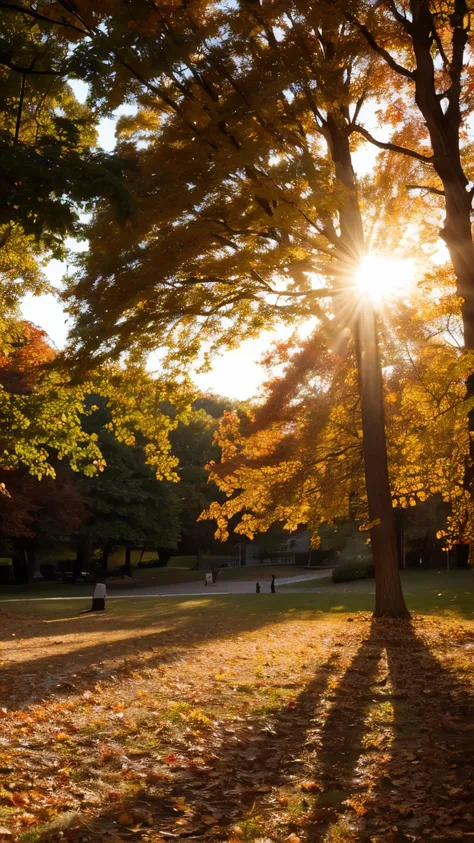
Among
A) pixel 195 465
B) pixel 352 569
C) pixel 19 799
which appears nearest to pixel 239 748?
pixel 19 799

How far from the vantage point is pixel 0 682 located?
9266 mm

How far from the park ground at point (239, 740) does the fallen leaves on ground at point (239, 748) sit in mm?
18

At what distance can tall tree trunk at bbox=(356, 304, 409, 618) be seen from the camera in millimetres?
16250

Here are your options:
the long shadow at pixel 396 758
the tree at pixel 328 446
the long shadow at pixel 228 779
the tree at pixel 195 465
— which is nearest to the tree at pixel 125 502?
the tree at pixel 195 465

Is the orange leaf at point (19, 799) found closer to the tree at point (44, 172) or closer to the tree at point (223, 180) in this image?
the tree at point (44, 172)

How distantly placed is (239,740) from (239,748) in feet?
0.86

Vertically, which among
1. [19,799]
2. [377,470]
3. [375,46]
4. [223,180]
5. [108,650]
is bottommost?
[108,650]

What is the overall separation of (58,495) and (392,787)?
3147cm

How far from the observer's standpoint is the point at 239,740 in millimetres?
6617

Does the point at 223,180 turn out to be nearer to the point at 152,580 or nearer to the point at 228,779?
the point at 228,779

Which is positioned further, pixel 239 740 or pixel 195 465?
pixel 195 465

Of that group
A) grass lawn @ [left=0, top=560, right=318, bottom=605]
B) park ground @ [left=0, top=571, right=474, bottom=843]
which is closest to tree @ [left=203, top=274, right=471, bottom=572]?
park ground @ [left=0, top=571, right=474, bottom=843]

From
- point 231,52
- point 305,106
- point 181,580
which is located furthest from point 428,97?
point 181,580

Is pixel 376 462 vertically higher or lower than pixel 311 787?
higher
